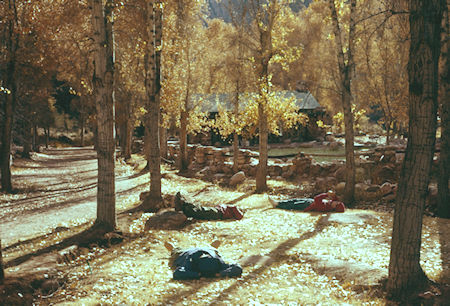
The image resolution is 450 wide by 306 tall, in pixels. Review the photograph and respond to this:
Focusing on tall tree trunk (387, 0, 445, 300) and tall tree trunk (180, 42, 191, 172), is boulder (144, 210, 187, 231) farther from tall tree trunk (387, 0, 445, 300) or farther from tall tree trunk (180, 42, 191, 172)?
tall tree trunk (180, 42, 191, 172)

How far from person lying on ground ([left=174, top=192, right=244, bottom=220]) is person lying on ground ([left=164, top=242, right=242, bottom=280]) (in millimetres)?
3794

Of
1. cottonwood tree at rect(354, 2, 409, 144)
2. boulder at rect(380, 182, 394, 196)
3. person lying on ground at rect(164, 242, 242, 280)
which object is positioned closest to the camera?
person lying on ground at rect(164, 242, 242, 280)

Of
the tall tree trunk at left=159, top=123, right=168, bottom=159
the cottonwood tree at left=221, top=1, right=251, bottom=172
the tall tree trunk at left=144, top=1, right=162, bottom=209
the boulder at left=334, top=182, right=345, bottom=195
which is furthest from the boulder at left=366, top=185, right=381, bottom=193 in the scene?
the tall tree trunk at left=159, top=123, right=168, bottom=159

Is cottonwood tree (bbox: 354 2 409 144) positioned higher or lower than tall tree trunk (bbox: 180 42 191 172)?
higher

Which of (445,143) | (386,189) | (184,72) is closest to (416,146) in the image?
(445,143)

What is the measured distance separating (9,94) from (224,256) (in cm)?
1103

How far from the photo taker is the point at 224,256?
7.89 meters

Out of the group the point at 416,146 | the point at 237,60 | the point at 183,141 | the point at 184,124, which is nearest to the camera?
the point at 416,146

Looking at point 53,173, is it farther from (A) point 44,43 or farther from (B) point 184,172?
(A) point 44,43

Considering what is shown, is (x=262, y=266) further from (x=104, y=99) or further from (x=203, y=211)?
(x=104, y=99)

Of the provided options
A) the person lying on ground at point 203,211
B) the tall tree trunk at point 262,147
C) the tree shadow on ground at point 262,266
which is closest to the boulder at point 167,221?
the person lying on ground at point 203,211

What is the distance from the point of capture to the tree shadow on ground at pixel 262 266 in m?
5.61

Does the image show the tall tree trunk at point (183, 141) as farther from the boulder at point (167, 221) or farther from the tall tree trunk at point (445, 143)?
the tall tree trunk at point (445, 143)

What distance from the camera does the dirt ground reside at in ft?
18.4
